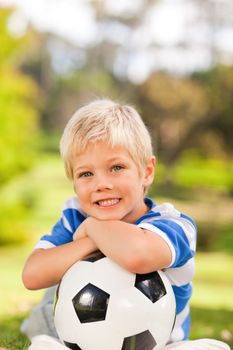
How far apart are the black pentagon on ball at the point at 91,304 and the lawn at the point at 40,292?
29.9 inches

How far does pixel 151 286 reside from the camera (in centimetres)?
338

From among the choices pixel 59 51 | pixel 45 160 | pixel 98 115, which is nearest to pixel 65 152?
pixel 98 115

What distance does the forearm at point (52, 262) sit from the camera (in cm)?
350

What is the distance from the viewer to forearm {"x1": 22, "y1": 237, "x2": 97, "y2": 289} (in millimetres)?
3500

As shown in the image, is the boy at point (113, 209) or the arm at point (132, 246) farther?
the boy at point (113, 209)

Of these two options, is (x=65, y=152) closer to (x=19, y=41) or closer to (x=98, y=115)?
(x=98, y=115)

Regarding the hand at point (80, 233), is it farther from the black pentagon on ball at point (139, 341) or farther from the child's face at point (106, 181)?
the black pentagon on ball at point (139, 341)

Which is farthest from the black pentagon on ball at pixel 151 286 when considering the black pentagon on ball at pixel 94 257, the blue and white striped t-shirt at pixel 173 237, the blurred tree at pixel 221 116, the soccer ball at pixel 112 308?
the blurred tree at pixel 221 116

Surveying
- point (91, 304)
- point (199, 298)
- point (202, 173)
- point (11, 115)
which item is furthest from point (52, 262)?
point (202, 173)

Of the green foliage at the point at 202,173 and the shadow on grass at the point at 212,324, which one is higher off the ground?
the shadow on grass at the point at 212,324

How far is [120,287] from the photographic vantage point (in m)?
3.32

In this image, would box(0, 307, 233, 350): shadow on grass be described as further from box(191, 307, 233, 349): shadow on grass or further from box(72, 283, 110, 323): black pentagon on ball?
box(72, 283, 110, 323): black pentagon on ball

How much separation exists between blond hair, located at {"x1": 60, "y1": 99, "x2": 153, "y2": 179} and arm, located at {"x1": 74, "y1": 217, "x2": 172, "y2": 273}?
439 millimetres

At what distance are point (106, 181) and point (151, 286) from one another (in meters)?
0.60
